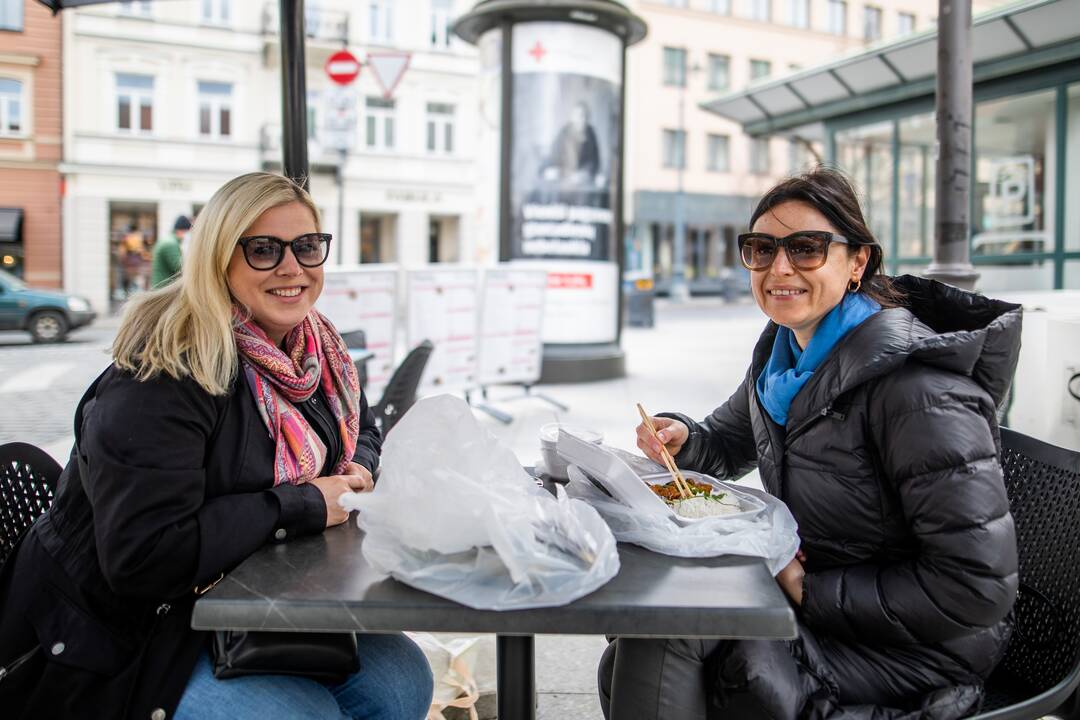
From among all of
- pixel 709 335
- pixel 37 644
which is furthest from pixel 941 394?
pixel 709 335

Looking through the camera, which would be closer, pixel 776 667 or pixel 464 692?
pixel 776 667

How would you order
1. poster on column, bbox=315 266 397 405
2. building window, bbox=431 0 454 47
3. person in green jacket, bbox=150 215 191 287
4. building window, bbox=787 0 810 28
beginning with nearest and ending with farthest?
poster on column, bbox=315 266 397 405 < person in green jacket, bbox=150 215 191 287 < building window, bbox=431 0 454 47 < building window, bbox=787 0 810 28

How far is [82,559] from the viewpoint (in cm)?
175

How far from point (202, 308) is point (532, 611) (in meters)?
1.03

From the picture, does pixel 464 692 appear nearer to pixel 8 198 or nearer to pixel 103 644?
pixel 103 644

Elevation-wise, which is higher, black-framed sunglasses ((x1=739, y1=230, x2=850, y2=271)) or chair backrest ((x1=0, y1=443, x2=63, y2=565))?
black-framed sunglasses ((x1=739, y1=230, x2=850, y2=271))

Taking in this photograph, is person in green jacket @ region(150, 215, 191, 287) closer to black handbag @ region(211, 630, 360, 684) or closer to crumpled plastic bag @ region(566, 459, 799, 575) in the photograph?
black handbag @ region(211, 630, 360, 684)

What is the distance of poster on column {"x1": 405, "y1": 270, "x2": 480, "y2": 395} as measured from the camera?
294 inches

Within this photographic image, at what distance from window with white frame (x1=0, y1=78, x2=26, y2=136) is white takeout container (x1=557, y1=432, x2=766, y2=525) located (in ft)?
96.3

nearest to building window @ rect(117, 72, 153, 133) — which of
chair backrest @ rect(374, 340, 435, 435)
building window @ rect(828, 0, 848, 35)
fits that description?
chair backrest @ rect(374, 340, 435, 435)

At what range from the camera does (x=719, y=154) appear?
3928 cm

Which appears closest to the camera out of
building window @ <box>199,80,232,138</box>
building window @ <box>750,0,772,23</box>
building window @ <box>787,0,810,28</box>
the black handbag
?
the black handbag

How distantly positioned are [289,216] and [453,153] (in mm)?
29582

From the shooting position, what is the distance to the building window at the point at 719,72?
3897 cm
